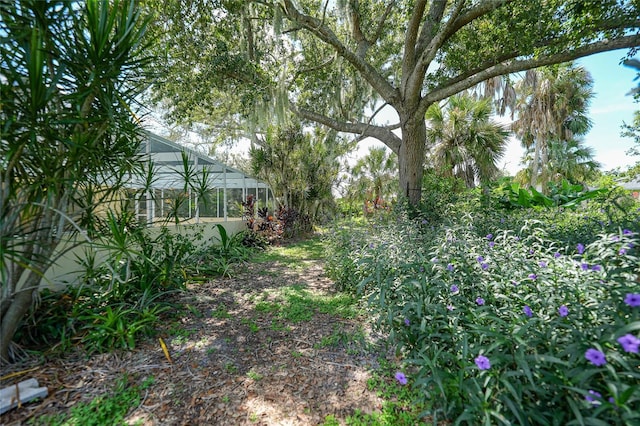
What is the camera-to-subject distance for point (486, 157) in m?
7.80

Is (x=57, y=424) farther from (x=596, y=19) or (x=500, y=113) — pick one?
(x=500, y=113)

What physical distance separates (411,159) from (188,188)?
428cm

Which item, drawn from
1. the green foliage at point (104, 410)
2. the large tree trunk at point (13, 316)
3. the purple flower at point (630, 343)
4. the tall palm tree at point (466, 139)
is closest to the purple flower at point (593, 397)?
the purple flower at point (630, 343)

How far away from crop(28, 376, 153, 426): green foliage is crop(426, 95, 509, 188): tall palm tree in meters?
8.14

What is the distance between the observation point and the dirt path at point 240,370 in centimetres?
162

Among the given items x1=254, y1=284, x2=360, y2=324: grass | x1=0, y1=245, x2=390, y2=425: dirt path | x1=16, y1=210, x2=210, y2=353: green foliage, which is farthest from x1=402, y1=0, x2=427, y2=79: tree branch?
x1=16, y1=210, x2=210, y2=353: green foliage

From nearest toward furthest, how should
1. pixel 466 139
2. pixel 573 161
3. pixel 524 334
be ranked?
→ pixel 524 334, pixel 466 139, pixel 573 161

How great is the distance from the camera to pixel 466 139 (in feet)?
26.0

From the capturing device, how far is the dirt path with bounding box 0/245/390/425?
5.32 feet

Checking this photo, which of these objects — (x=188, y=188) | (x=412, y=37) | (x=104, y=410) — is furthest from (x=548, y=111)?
(x=104, y=410)

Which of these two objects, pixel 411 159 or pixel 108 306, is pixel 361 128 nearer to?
pixel 411 159

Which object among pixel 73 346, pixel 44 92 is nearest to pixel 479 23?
pixel 44 92

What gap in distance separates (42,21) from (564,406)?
3.62m

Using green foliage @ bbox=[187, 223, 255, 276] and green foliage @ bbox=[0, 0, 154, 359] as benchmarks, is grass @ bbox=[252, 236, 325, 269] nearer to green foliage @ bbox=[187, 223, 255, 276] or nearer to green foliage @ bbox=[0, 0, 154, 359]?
green foliage @ bbox=[187, 223, 255, 276]
